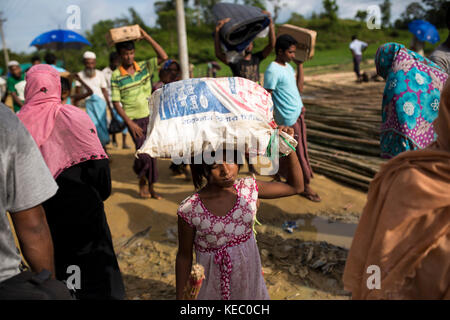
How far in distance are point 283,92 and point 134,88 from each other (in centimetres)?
194

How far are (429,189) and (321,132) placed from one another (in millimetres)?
6175

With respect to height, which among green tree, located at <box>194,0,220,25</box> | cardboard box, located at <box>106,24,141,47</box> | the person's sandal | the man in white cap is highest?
green tree, located at <box>194,0,220,25</box>

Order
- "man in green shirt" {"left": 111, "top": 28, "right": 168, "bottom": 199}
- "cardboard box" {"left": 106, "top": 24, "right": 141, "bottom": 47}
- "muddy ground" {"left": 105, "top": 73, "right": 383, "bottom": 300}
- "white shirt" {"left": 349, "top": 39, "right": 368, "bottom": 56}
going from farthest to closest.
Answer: "white shirt" {"left": 349, "top": 39, "right": 368, "bottom": 56}, "man in green shirt" {"left": 111, "top": 28, "right": 168, "bottom": 199}, "cardboard box" {"left": 106, "top": 24, "right": 141, "bottom": 47}, "muddy ground" {"left": 105, "top": 73, "right": 383, "bottom": 300}

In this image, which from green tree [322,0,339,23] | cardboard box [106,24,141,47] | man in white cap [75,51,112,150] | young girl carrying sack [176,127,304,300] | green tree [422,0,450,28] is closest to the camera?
young girl carrying sack [176,127,304,300]

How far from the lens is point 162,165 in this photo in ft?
21.2

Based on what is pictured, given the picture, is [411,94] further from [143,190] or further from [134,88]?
[143,190]

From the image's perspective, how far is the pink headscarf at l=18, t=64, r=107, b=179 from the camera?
2184mm

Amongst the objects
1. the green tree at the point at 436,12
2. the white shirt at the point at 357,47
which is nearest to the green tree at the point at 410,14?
the green tree at the point at 436,12

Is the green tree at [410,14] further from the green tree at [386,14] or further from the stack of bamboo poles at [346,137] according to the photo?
the stack of bamboo poles at [346,137]

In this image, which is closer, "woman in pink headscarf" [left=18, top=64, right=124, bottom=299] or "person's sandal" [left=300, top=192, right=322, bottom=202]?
"woman in pink headscarf" [left=18, top=64, right=124, bottom=299]

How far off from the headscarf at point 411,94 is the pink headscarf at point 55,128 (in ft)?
7.00

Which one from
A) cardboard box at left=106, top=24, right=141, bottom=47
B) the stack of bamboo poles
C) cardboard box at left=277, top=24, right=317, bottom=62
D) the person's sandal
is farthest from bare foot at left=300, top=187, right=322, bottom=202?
cardboard box at left=106, top=24, right=141, bottom=47

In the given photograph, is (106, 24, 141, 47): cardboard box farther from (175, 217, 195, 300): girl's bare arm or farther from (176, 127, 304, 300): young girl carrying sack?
(175, 217, 195, 300): girl's bare arm

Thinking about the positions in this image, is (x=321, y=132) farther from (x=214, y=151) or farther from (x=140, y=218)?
(x=214, y=151)
